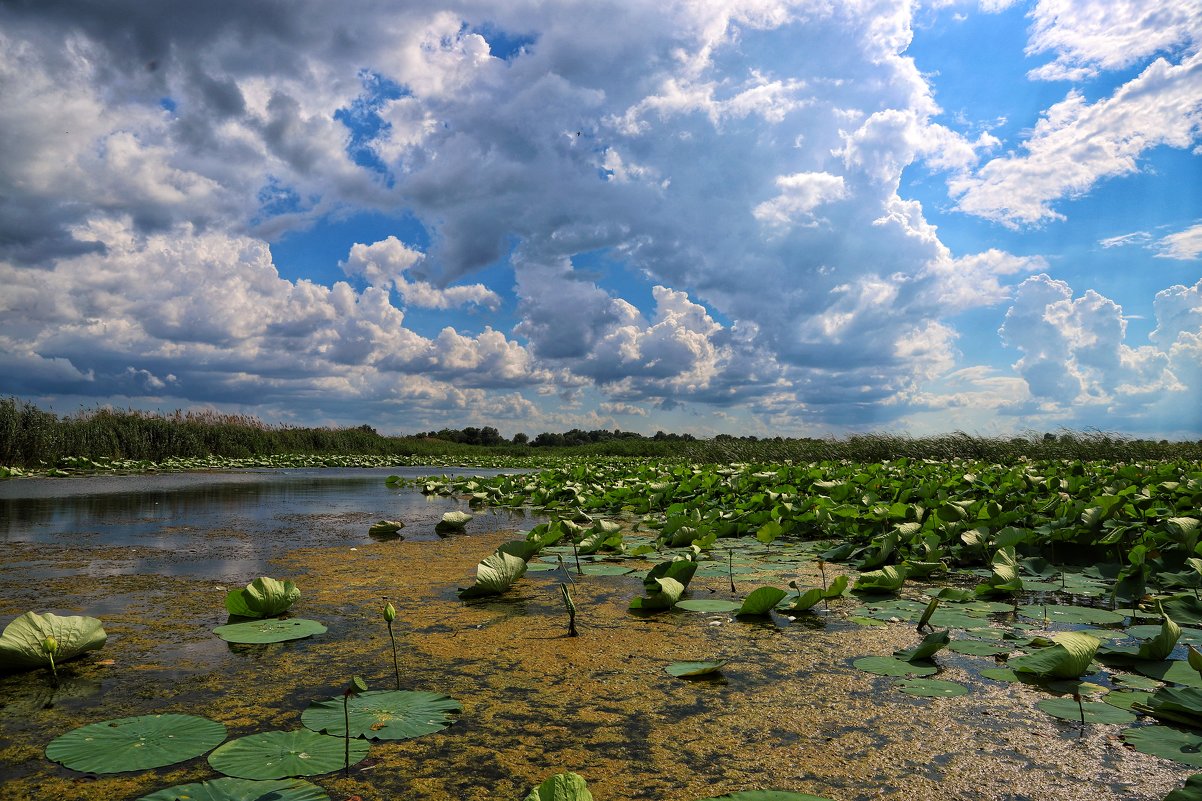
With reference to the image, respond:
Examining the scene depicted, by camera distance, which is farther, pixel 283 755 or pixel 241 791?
pixel 283 755

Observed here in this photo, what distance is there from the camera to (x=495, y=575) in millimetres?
2799

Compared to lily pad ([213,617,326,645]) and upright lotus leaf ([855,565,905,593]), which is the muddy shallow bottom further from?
upright lotus leaf ([855,565,905,593])

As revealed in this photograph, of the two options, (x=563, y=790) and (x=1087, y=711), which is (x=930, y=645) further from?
(x=563, y=790)

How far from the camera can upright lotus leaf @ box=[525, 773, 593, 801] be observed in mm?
912

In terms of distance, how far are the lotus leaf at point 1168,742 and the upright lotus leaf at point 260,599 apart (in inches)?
98.8

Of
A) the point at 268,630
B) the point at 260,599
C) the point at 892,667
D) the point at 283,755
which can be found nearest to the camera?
the point at 283,755

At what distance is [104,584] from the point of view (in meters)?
3.03

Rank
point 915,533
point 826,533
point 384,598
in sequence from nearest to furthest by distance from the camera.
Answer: point 384,598 < point 915,533 < point 826,533

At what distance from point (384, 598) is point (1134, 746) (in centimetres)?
252

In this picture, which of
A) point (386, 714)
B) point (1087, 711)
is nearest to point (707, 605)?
point (1087, 711)

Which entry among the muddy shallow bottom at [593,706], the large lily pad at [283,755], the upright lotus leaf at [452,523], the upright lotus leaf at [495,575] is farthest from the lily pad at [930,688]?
the upright lotus leaf at [452,523]

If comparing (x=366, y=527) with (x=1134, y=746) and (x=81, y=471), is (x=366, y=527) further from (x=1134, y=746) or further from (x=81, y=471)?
(x=81, y=471)

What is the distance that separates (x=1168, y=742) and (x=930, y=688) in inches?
18.7

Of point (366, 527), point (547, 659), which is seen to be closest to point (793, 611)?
point (547, 659)
